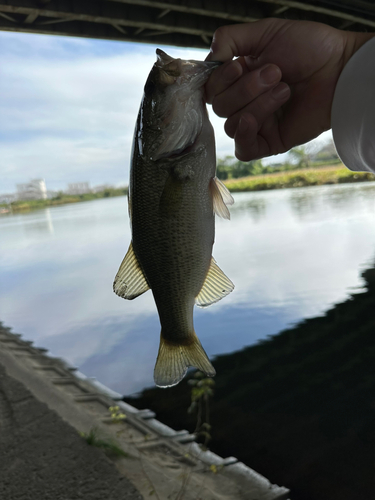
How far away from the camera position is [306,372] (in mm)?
10414

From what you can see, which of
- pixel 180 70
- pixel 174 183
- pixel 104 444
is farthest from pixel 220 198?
pixel 104 444

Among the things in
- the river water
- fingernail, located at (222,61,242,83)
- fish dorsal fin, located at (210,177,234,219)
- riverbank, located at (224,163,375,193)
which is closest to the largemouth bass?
fish dorsal fin, located at (210,177,234,219)

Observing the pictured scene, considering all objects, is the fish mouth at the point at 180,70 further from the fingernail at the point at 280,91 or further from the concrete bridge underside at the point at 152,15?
the concrete bridge underside at the point at 152,15

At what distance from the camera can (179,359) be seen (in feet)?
4.92

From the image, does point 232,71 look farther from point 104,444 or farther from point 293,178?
point 293,178

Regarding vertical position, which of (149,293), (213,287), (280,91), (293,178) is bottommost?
(149,293)

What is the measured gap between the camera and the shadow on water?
23.1 feet

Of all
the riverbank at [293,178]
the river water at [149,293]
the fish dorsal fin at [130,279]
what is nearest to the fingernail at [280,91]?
the fish dorsal fin at [130,279]

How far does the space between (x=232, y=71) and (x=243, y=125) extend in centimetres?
24

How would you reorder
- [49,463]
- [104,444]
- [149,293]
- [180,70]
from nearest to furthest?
[180,70]
[49,463]
[104,444]
[149,293]

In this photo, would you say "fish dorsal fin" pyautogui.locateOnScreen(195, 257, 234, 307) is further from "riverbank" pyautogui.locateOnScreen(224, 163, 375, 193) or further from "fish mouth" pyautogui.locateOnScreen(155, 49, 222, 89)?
"riverbank" pyautogui.locateOnScreen(224, 163, 375, 193)

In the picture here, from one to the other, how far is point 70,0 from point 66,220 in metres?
31.8

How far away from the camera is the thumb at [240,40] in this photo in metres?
1.54

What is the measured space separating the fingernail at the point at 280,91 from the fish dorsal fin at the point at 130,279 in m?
0.86
